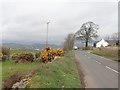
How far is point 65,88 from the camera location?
11.6 meters

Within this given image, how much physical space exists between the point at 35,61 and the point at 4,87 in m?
25.7

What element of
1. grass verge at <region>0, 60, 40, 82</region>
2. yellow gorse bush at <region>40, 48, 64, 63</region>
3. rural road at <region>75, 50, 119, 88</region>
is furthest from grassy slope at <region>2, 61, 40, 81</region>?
yellow gorse bush at <region>40, 48, 64, 63</region>

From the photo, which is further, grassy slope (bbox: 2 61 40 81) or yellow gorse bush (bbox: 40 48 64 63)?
yellow gorse bush (bbox: 40 48 64 63)

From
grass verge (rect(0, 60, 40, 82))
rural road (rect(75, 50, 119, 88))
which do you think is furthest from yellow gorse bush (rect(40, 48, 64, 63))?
rural road (rect(75, 50, 119, 88))

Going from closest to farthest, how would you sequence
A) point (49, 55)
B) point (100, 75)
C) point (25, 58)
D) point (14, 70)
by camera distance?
point (100, 75) → point (14, 70) → point (49, 55) → point (25, 58)

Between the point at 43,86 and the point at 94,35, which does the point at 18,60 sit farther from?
the point at 94,35

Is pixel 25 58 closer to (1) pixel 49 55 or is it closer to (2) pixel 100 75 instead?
(1) pixel 49 55

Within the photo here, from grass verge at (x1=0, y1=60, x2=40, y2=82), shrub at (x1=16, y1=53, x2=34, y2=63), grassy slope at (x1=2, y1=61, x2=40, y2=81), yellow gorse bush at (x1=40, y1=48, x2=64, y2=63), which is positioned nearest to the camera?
grass verge at (x1=0, y1=60, x2=40, y2=82)

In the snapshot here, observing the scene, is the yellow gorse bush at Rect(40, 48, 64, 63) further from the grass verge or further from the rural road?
the rural road

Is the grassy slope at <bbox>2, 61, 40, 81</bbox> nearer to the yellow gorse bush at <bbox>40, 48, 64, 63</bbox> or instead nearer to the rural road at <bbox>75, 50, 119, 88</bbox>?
the rural road at <bbox>75, 50, 119, 88</bbox>

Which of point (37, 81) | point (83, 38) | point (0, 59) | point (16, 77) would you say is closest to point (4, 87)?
point (16, 77)

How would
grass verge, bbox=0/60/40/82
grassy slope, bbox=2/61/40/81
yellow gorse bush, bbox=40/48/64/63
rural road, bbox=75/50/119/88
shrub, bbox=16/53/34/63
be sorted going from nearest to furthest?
1. rural road, bbox=75/50/119/88
2. grass verge, bbox=0/60/40/82
3. grassy slope, bbox=2/61/40/81
4. yellow gorse bush, bbox=40/48/64/63
5. shrub, bbox=16/53/34/63

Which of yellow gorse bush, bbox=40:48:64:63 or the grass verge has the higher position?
yellow gorse bush, bbox=40:48:64:63

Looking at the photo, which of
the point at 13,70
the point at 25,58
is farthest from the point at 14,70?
the point at 25,58
